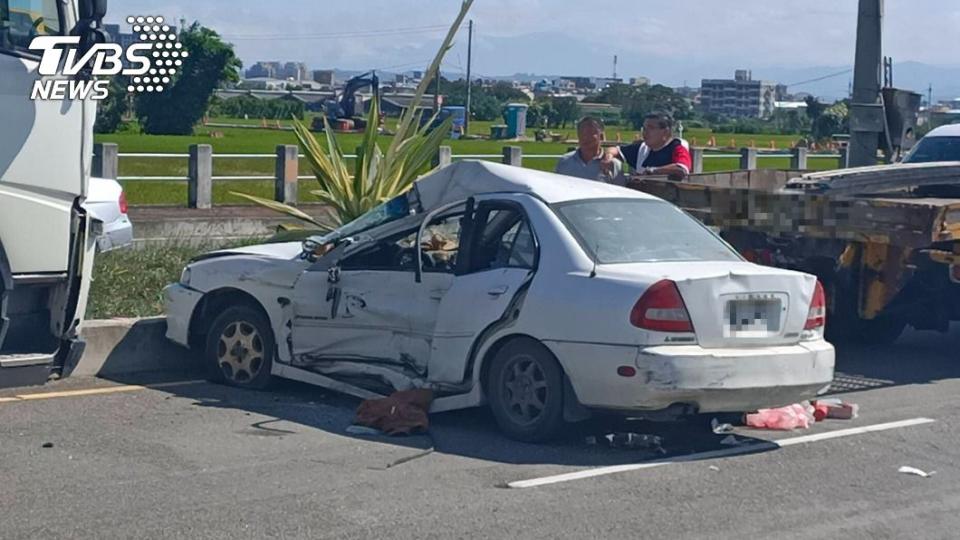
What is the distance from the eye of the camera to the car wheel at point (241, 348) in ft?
34.1

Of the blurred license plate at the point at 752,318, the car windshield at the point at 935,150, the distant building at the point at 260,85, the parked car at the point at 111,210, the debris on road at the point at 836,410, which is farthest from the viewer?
the distant building at the point at 260,85

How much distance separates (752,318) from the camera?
8.83 metres

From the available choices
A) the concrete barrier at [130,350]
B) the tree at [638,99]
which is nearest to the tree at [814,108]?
the tree at [638,99]

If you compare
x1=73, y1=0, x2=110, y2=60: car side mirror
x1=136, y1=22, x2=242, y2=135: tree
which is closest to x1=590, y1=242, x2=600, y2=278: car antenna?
x1=73, y1=0, x2=110, y2=60: car side mirror

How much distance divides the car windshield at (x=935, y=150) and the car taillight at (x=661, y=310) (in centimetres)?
936

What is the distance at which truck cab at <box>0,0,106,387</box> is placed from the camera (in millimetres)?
7938

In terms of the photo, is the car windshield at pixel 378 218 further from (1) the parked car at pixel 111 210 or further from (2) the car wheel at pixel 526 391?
(1) the parked car at pixel 111 210

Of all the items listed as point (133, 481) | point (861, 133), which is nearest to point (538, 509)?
point (133, 481)

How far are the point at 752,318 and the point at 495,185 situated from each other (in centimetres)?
196

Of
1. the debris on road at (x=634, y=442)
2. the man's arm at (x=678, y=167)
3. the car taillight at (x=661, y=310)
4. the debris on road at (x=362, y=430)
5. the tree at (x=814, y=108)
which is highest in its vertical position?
the tree at (x=814, y=108)

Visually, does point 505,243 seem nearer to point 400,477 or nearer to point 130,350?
point 400,477

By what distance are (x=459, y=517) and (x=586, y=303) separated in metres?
1.82

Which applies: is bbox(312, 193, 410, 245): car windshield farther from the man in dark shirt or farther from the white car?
the man in dark shirt

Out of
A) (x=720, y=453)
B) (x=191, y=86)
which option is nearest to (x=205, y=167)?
(x=720, y=453)
